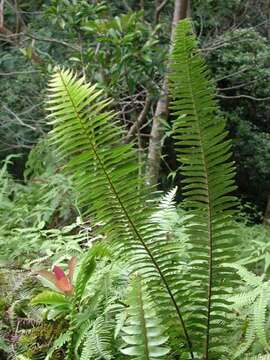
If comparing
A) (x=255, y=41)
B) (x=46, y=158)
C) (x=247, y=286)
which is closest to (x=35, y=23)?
(x=46, y=158)

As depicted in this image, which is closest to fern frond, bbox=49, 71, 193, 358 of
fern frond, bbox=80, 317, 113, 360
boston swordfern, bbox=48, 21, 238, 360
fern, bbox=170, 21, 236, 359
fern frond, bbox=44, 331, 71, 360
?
boston swordfern, bbox=48, 21, 238, 360

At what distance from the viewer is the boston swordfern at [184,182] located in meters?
1.53

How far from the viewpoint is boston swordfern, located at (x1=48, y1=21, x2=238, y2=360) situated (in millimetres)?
1527

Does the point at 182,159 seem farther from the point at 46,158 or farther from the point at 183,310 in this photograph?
the point at 46,158

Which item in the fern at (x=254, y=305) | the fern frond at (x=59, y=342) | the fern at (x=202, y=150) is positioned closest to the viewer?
the fern at (x=202, y=150)

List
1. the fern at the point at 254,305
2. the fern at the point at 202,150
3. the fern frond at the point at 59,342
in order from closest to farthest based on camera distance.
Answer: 1. the fern at the point at 202,150
2. the fern at the point at 254,305
3. the fern frond at the point at 59,342

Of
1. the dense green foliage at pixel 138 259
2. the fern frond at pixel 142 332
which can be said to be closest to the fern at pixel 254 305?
the dense green foliage at pixel 138 259

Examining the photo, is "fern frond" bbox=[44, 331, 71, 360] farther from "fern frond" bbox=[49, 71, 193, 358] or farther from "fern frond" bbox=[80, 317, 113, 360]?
"fern frond" bbox=[49, 71, 193, 358]

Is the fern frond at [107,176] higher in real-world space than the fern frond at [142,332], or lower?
higher

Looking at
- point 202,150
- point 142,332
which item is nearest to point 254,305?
point 142,332

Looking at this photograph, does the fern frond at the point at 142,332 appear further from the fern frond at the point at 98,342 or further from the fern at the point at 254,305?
the fern at the point at 254,305

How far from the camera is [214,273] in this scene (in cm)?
165

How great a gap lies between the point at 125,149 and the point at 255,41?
17.8 ft

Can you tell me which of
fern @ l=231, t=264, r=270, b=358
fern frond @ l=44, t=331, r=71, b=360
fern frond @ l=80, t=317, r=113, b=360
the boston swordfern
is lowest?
fern frond @ l=44, t=331, r=71, b=360
